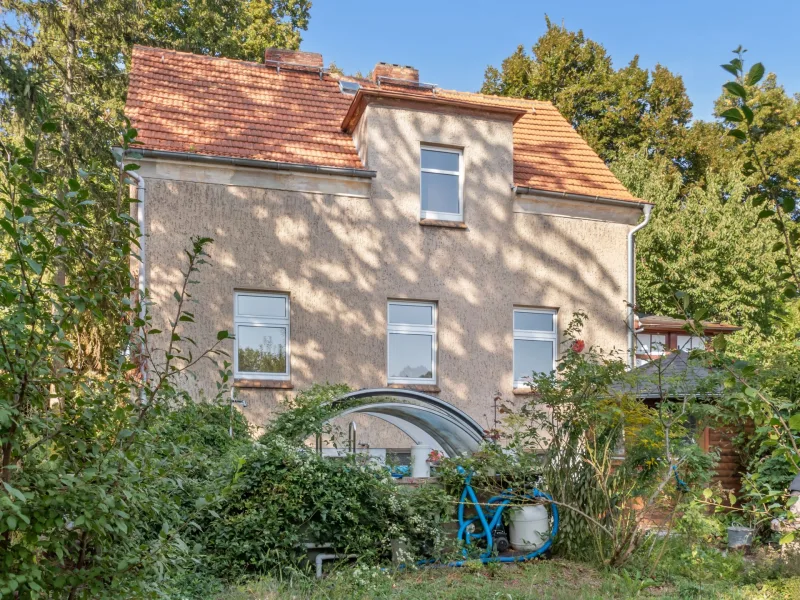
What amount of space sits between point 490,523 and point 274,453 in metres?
2.74

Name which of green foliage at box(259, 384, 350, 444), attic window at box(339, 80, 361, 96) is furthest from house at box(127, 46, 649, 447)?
green foliage at box(259, 384, 350, 444)

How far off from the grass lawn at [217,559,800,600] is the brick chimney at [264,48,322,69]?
1233 cm

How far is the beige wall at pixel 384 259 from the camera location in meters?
13.4

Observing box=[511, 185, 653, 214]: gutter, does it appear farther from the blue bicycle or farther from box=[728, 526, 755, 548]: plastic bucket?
the blue bicycle

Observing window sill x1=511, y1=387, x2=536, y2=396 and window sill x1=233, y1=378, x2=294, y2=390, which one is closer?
window sill x1=233, y1=378, x2=294, y2=390

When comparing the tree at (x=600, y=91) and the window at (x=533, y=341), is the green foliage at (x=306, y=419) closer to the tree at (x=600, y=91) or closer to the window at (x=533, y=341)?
the window at (x=533, y=341)

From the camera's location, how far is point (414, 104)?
1483 centimetres

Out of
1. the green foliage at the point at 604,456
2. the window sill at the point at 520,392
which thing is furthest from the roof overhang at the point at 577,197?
the green foliage at the point at 604,456

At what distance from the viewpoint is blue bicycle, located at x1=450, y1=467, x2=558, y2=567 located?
9.36m

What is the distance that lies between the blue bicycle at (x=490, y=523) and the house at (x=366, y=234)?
175 inches

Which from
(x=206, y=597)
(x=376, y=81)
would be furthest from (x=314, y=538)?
(x=376, y=81)

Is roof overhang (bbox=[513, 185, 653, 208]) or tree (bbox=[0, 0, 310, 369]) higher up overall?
tree (bbox=[0, 0, 310, 369])

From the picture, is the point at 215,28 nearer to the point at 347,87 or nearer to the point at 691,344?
the point at 347,87

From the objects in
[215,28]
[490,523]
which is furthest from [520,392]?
[215,28]
